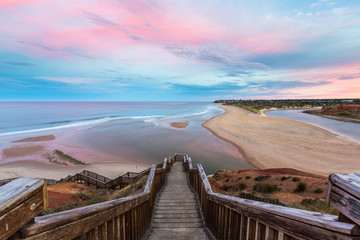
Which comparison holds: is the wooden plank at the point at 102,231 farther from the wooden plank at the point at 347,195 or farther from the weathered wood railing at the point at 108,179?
the weathered wood railing at the point at 108,179

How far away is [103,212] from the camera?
1.94 m

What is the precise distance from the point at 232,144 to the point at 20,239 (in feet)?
80.9

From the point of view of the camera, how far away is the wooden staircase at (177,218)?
3.92 m

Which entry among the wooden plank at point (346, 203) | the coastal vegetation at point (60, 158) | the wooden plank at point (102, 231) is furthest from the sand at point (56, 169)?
the wooden plank at point (346, 203)

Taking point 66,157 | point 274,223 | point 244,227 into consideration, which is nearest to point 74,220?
point 274,223

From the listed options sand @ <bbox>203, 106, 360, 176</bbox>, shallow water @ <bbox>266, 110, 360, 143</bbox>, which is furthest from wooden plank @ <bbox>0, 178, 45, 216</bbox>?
shallow water @ <bbox>266, 110, 360, 143</bbox>

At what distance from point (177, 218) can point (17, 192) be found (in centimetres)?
451

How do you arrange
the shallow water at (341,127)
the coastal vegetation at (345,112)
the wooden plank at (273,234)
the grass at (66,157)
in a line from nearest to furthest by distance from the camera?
the wooden plank at (273,234), the grass at (66,157), the shallow water at (341,127), the coastal vegetation at (345,112)

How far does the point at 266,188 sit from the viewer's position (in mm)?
10539

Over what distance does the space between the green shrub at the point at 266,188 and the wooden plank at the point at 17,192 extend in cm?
1167

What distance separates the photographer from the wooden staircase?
3.92 metres

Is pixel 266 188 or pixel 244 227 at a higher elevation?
pixel 244 227

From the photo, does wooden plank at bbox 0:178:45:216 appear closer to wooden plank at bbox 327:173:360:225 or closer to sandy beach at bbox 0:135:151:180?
wooden plank at bbox 327:173:360:225

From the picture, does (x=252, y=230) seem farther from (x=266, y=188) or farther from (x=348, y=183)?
(x=266, y=188)
